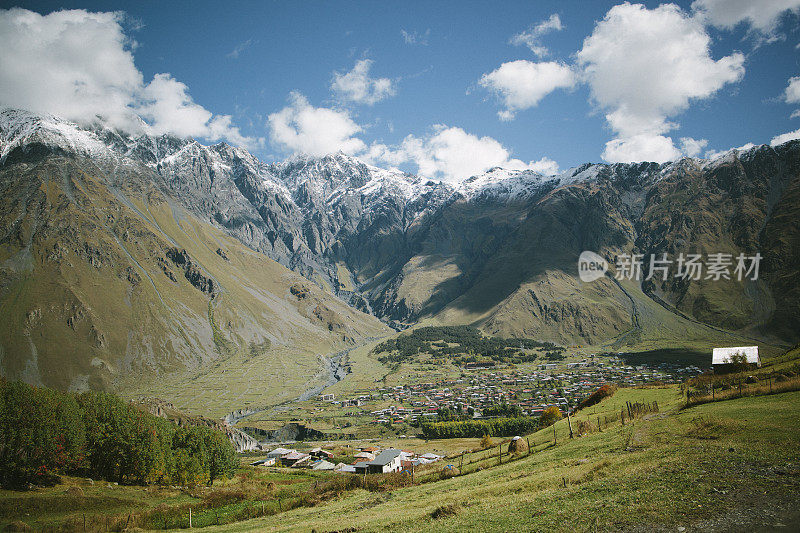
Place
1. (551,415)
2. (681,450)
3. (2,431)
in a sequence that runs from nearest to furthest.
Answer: (681,450)
(2,431)
(551,415)

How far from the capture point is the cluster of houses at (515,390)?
143 metres

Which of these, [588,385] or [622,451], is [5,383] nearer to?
[622,451]

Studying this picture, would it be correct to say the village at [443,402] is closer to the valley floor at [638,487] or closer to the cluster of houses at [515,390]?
the cluster of houses at [515,390]

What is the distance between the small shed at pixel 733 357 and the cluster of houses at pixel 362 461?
41.0 m

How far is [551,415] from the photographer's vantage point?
2426 inches

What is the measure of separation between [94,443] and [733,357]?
73.9 m

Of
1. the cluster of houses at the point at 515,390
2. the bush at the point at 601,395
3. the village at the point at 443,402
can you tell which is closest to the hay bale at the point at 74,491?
the village at the point at 443,402

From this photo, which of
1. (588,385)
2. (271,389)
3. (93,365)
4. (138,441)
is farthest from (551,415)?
(93,365)

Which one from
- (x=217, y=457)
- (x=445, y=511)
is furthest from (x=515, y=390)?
(x=445, y=511)

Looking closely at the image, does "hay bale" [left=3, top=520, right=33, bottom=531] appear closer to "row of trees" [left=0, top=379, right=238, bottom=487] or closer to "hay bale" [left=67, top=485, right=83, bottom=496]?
"hay bale" [left=67, top=485, right=83, bottom=496]

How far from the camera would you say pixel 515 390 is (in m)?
168

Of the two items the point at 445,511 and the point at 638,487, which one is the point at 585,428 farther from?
the point at 445,511

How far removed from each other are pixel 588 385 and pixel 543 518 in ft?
531

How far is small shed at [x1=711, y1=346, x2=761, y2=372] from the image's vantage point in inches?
1792
